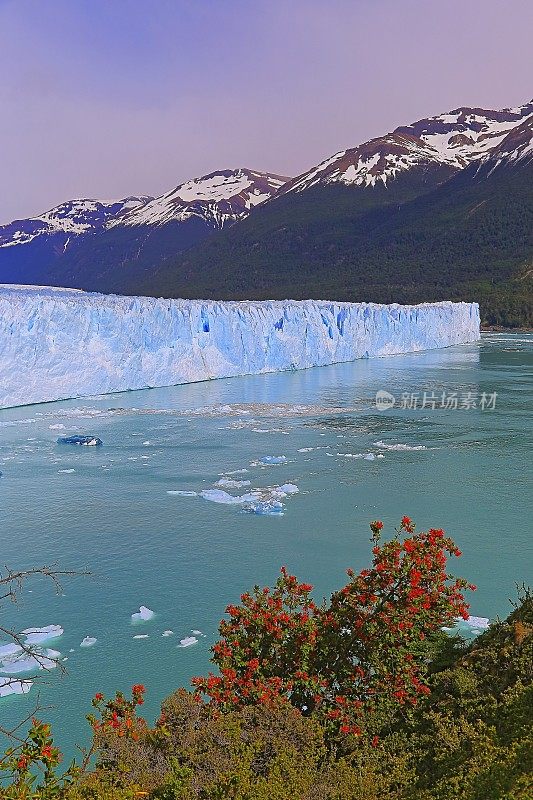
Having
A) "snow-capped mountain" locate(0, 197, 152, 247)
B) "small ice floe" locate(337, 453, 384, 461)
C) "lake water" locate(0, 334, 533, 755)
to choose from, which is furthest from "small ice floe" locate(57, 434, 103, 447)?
"snow-capped mountain" locate(0, 197, 152, 247)

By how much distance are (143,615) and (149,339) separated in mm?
13335

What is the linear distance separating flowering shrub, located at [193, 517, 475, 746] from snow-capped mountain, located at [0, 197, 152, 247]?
130 metres

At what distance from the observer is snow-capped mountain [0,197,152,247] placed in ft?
424

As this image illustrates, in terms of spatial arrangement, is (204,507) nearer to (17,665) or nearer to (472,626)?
(17,665)

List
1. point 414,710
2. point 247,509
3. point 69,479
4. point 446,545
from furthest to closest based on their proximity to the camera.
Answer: point 69,479
point 247,509
point 446,545
point 414,710

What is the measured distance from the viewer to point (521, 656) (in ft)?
11.4

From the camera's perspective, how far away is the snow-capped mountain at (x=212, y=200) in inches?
4503

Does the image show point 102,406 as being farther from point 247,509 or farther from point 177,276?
point 177,276

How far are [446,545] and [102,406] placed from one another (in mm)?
13466

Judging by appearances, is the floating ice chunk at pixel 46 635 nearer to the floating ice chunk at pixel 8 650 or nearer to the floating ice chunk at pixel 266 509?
the floating ice chunk at pixel 8 650

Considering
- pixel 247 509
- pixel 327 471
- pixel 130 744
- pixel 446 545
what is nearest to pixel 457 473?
pixel 327 471

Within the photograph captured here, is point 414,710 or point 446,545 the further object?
point 446,545

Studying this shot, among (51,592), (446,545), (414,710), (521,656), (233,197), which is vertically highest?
(233,197)

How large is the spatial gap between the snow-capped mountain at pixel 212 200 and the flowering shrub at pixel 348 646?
110745 millimetres
